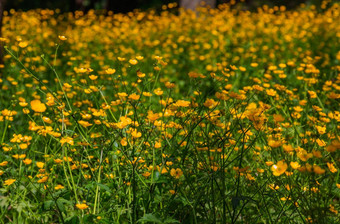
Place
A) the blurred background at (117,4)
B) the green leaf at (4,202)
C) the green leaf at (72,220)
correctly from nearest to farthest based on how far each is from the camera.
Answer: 1. the green leaf at (72,220)
2. the green leaf at (4,202)
3. the blurred background at (117,4)

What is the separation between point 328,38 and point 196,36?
1.76m

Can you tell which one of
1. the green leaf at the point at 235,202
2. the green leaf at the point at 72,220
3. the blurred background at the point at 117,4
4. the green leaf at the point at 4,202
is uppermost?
the green leaf at the point at 235,202

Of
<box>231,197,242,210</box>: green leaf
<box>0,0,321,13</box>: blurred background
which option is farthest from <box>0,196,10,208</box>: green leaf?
<box>0,0,321,13</box>: blurred background

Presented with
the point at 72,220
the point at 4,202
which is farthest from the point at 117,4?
the point at 72,220

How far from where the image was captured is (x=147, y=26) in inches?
240

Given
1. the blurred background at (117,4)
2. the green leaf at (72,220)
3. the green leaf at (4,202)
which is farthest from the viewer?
the blurred background at (117,4)

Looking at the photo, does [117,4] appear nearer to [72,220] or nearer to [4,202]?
[4,202]

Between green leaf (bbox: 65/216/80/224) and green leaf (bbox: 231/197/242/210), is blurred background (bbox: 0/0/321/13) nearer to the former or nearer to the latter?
green leaf (bbox: 65/216/80/224)

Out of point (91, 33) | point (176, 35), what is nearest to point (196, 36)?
point (176, 35)

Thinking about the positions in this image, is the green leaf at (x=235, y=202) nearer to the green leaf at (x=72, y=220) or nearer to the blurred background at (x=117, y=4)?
the green leaf at (x=72, y=220)

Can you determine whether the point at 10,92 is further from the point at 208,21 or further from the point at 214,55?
the point at 208,21

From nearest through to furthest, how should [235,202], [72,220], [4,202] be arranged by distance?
[235,202] → [72,220] → [4,202]

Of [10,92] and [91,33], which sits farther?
[91,33]

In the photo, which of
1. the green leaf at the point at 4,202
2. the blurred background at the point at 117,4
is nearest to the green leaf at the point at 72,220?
the green leaf at the point at 4,202
